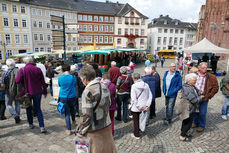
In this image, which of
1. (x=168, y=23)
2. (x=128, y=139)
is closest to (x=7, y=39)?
(x=128, y=139)

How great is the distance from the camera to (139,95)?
4.21m

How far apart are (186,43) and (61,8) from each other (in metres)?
42.1

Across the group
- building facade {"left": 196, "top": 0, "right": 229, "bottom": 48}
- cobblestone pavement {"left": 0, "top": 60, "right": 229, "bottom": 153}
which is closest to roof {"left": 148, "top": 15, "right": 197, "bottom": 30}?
building facade {"left": 196, "top": 0, "right": 229, "bottom": 48}

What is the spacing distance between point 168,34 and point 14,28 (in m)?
43.6

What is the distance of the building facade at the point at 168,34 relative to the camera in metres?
55.0

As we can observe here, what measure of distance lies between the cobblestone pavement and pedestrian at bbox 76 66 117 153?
1.68 metres

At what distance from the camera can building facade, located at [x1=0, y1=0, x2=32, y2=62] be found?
33.9 metres

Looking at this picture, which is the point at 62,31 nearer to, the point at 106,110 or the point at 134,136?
the point at 134,136

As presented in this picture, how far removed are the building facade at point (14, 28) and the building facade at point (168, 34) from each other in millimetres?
36025

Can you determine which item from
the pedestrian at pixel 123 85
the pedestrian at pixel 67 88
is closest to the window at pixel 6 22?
the pedestrian at pixel 67 88

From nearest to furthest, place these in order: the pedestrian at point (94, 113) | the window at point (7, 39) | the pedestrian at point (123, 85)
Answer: the pedestrian at point (94, 113), the pedestrian at point (123, 85), the window at point (7, 39)

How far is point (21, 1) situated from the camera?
36188 mm

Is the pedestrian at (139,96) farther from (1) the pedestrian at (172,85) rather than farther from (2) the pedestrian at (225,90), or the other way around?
(2) the pedestrian at (225,90)

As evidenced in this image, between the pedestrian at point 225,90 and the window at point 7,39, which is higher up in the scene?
the window at point 7,39
